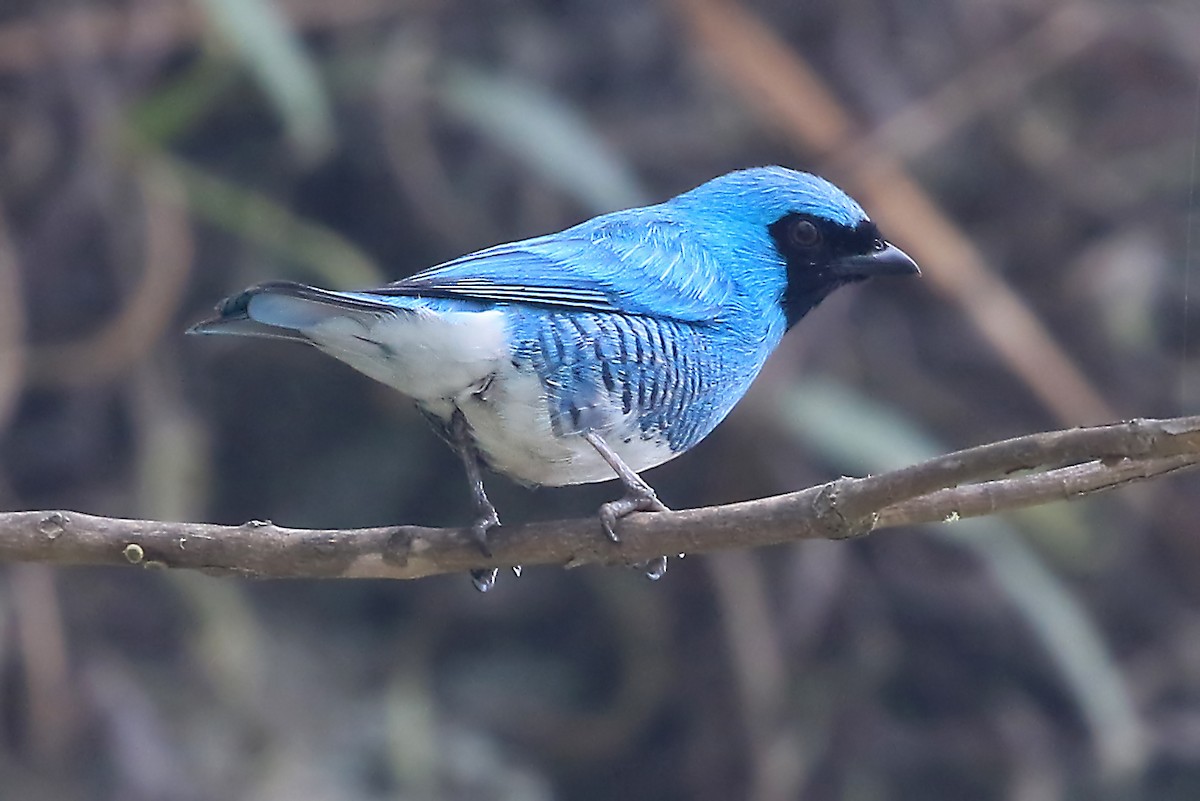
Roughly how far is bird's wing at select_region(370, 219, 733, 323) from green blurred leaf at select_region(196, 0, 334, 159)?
1.29m

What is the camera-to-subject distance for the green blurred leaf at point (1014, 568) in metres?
Answer: 3.85

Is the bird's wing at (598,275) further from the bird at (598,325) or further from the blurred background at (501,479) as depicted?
the blurred background at (501,479)

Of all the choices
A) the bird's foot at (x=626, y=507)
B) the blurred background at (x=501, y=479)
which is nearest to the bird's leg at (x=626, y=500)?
the bird's foot at (x=626, y=507)

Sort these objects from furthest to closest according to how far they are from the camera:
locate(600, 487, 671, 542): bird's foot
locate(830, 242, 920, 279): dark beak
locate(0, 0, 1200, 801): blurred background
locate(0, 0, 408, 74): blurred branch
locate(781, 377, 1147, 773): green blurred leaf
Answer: locate(0, 0, 408, 74): blurred branch, locate(781, 377, 1147, 773): green blurred leaf, locate(0, 0, 1200, 801): blurred background, locate(830, 242, 920, 279): dark beak, locate(600, 487, 671, 542): bird's foot

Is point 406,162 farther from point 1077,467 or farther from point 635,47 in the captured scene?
point 1077,467

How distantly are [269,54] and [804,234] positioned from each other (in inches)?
65.1

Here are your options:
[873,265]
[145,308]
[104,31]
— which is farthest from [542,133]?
[873,265]

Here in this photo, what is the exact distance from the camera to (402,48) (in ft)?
13.8

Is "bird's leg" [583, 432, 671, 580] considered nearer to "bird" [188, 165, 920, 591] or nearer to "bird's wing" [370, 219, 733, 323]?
"bird" [188, 165, 920, 591]

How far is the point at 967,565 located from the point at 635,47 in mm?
2023

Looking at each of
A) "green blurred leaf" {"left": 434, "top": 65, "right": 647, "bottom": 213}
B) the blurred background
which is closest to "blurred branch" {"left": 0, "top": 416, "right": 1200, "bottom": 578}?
the blurred background

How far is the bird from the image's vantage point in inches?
83.5

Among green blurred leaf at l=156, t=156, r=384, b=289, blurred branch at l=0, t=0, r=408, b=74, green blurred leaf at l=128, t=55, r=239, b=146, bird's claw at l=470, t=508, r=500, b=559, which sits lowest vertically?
bird's claw at l=470, t=508, r=500, b=559

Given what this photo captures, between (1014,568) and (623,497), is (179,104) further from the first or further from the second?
(1014,568)
